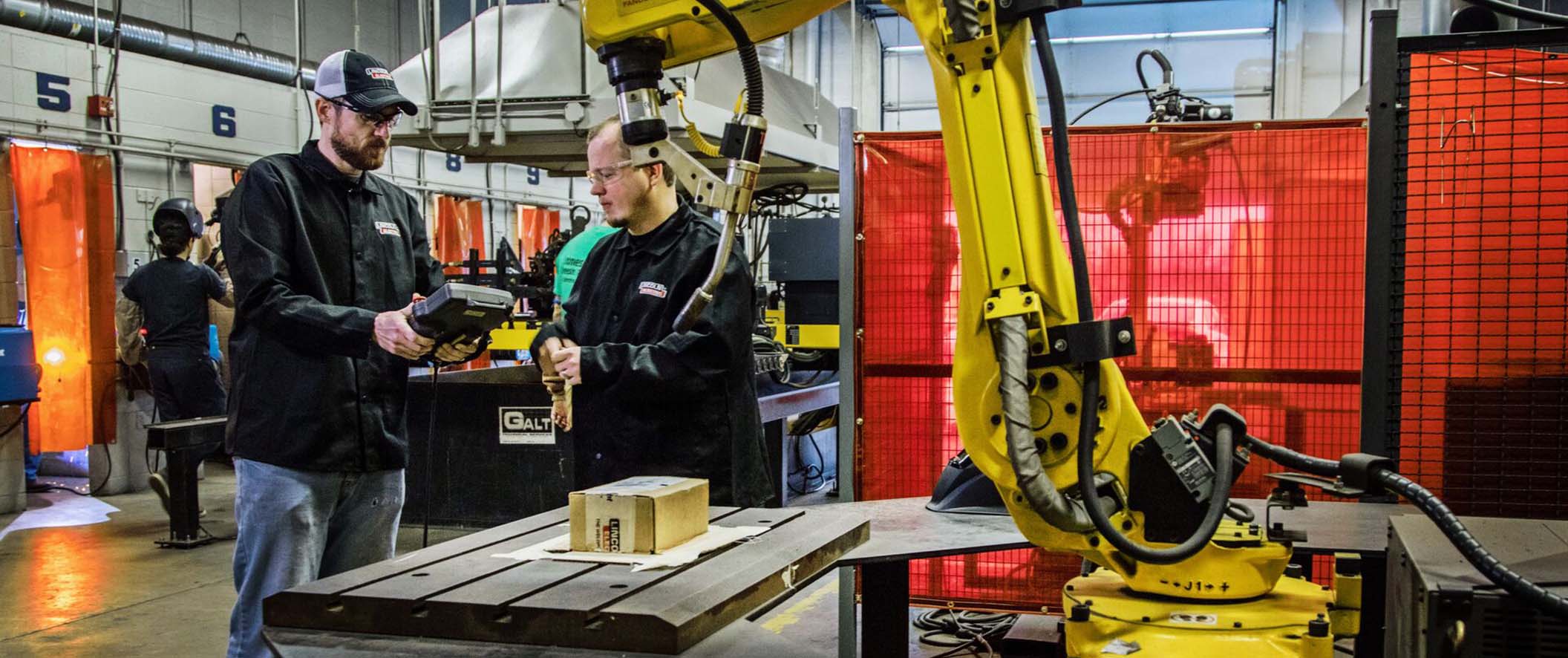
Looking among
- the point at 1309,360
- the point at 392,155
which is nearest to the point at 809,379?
the point at 1309,360

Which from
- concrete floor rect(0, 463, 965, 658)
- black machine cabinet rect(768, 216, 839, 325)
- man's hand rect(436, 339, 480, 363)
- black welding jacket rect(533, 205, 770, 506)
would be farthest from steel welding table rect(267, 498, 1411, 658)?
black machine cabinet rect(768, 216, 839, 325)

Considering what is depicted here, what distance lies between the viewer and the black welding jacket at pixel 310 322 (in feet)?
7.89

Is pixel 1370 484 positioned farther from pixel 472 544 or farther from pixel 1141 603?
pixel 472 544

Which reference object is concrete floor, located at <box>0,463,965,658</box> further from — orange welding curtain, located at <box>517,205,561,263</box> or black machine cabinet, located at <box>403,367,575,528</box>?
orange welding curtain, located at <box>517,205,561,263</box>

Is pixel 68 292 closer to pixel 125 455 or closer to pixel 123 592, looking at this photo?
pixel 125 455

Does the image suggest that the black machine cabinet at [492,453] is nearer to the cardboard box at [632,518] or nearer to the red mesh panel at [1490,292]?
the cardboard box at [632,518]

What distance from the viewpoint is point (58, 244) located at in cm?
777

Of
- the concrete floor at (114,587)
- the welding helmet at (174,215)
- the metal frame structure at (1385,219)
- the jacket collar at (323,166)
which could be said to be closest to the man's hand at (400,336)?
the jacket collar at (323,166)

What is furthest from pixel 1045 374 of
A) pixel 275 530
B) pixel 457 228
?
pixel 457 228

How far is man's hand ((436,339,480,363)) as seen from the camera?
8.19 feet

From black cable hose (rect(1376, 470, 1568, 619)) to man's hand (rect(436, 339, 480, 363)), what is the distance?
177 centimetres

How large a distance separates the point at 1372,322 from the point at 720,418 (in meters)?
1.46

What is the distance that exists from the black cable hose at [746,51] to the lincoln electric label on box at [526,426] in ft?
12.6

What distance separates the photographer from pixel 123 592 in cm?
500
